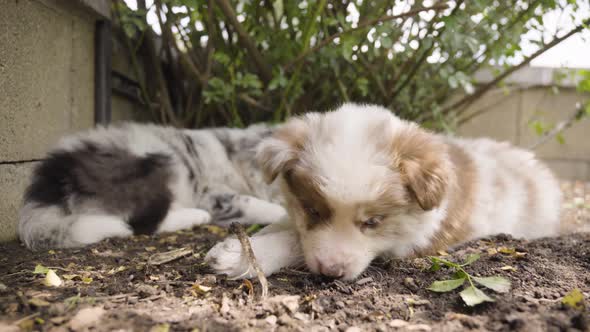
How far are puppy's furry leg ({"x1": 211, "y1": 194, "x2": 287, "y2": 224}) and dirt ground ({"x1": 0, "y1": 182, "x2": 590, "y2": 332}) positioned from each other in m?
1.30

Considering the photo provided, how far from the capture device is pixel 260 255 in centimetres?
230

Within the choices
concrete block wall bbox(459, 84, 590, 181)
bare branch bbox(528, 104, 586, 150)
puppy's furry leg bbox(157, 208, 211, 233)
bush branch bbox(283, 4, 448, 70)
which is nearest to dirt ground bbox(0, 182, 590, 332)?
Result: puppy's furry leg bbox(157, 208, 211, 233)

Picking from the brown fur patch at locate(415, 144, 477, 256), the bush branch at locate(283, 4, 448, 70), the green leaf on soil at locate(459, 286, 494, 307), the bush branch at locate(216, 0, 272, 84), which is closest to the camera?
the green leaf on soil at locate(459, 286, 494, 307)

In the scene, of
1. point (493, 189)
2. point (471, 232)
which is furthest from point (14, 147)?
point (493, 189)

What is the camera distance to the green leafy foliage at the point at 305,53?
3.54 m

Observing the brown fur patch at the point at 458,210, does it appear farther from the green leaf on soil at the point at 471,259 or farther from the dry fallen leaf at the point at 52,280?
the dry fallen leaf at the point at 52,280

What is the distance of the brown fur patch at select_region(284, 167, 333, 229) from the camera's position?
2.17 meters

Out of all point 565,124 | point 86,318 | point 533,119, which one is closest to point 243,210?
point 86,318

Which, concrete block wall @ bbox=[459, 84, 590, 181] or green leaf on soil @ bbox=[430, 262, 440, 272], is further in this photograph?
concrete block wall @ bbox=[459, 84, 590, 181]

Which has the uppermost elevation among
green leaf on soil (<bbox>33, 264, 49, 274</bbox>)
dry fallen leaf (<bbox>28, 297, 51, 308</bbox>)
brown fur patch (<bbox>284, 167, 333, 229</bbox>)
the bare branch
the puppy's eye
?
the bare branch

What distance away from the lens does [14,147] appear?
288 cm

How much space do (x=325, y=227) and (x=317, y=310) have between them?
44cm

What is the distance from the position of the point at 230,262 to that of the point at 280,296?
1.28ft

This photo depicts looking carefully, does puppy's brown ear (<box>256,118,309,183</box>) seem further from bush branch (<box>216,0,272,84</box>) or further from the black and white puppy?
bush branch (<box>216,0,272,84</box>)
